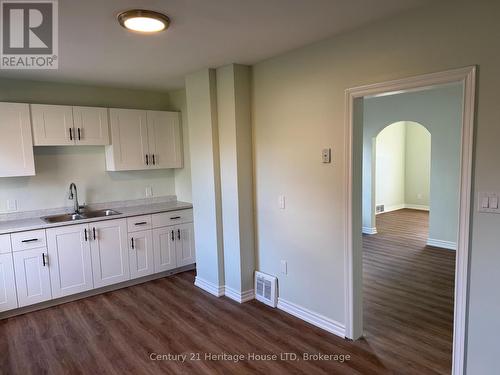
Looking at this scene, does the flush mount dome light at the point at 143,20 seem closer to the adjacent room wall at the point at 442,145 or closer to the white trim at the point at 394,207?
the adjacent room wall at the point at 442,145

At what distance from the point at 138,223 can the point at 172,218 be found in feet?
1.47

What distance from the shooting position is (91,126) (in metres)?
4.18

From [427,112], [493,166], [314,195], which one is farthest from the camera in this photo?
[427,112]

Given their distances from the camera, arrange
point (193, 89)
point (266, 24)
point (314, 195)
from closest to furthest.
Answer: point (266, 24), point (314, 195), point (193, 89)

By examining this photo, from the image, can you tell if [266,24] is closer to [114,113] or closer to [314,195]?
[314,195]

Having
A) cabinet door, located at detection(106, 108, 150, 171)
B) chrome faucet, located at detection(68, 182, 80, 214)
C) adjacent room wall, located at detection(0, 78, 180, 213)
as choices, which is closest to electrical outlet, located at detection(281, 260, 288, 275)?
adjacent room wall, located at detection(0, 78, 180, 213)

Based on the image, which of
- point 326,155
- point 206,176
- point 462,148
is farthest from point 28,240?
point 462,148

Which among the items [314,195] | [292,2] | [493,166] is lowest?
[314,195]

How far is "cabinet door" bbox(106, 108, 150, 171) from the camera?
172 inches

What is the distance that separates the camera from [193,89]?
3896 millimetres

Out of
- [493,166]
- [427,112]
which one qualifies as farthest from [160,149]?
[427,112]

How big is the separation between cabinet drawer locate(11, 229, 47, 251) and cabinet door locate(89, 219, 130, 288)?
0.48m

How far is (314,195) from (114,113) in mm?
2744

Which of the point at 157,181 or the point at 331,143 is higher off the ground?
the point at 331,143
